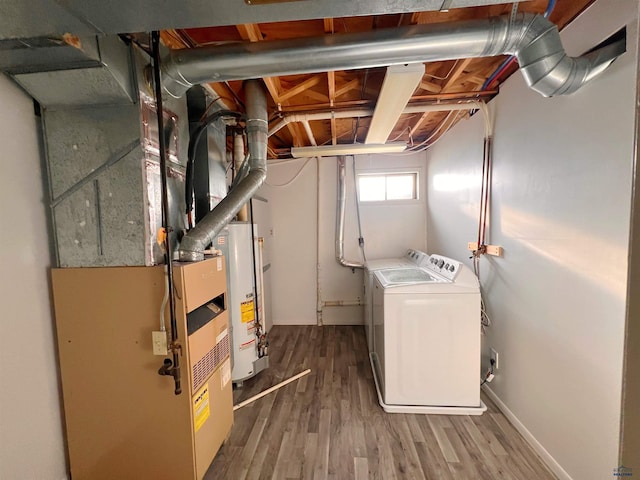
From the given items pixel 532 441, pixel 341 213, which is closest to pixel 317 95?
pixel 341 213

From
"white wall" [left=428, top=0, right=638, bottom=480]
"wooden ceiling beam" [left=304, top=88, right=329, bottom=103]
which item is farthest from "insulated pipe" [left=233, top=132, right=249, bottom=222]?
"white wall" [left=428, top=0, right=638, bottom=480]

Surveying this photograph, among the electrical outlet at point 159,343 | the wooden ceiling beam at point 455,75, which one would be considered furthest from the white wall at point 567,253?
the electrical outlet at point 159,343

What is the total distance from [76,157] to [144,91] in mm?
464

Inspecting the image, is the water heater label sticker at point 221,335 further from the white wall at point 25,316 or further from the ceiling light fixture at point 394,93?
the ceiling light fixture at point 394,93

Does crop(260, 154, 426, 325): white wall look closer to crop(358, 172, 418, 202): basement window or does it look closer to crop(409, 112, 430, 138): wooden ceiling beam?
crop(358, 172, 418, 202): basement window

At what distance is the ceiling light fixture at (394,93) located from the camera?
1.44 metres

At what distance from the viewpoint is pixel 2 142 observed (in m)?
1.08

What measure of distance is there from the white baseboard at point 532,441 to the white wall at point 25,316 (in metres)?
2.63

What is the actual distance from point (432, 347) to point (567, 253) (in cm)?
102

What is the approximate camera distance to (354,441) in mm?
1611

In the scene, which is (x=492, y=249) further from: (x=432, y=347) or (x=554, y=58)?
(x=554, y=58)

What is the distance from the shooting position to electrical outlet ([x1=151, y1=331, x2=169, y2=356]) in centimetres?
118

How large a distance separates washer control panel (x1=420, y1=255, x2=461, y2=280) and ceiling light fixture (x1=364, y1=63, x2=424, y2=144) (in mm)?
1319

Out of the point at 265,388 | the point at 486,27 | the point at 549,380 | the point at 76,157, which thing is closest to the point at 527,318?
the point at 549,380
